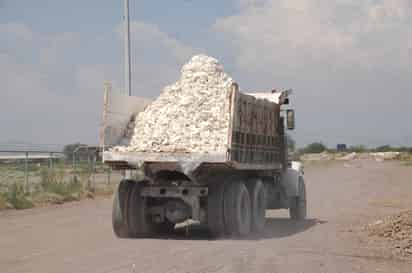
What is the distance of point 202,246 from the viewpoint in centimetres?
1427

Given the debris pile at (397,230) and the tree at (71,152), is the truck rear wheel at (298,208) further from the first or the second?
the tree at (71,152)

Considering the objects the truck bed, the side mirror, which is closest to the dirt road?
the truck bed

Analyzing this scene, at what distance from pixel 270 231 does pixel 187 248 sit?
15.9 ft

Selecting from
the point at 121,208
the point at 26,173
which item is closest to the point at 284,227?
the point at 121,208

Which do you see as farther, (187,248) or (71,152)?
(71,152)

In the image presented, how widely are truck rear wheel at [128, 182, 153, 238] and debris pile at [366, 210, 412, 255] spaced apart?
4912 millimetres

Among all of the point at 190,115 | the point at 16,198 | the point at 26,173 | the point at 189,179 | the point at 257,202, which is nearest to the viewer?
the point at 189,179

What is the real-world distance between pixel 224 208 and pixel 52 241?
363 centimetres

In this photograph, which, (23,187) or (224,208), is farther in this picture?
(23,187)

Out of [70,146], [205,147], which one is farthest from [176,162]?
[70,146]

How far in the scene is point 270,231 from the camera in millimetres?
18391

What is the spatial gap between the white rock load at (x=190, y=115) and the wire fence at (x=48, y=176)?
872 cm

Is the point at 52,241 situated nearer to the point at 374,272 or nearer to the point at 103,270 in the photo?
the point at 103,270

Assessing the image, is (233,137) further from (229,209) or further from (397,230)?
(397,230)
